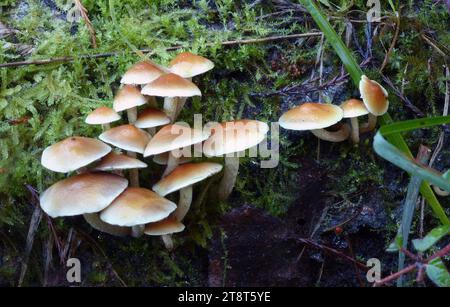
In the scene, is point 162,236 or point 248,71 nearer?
point 162,236

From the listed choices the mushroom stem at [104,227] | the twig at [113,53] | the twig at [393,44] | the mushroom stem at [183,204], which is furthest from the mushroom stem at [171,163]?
the twig at [393,44]

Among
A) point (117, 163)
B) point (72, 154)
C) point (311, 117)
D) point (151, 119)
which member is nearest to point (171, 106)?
point (151, 119)

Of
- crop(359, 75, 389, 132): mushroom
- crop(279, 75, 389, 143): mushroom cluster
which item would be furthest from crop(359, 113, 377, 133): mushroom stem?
crop(359, 75, 389, 132): mushroom

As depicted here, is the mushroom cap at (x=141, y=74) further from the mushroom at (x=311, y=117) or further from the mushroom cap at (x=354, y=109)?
the mushroom cap at (x=354, y=109)

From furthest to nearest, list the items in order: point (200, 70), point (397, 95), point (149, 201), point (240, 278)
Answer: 1. point (397, 95)
2. point (200, 70)
3. point (240, 278)
4. point (149, 201)

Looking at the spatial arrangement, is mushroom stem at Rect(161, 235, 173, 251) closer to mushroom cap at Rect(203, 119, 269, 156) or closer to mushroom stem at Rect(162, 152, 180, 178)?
mushroom stem at Rect(162, 152, 180, 178)
